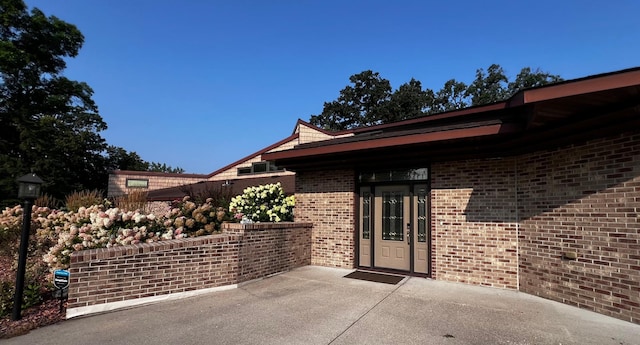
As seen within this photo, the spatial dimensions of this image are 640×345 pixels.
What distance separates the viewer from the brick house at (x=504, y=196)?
4625 mm

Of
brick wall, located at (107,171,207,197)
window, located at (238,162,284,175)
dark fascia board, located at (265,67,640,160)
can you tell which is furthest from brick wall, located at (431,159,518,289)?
brick wall, located at (107,171,207,197)

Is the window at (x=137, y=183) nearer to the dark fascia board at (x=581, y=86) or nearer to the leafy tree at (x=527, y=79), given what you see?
the dark fascia board at (x=581, y=86)

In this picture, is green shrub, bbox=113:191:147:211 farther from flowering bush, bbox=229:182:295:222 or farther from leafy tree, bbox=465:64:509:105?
leafy tree, bbox=465:64:509:105

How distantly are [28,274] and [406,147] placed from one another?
25.9 ft

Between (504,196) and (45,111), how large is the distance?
1225 inches

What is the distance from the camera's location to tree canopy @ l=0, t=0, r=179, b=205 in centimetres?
2169

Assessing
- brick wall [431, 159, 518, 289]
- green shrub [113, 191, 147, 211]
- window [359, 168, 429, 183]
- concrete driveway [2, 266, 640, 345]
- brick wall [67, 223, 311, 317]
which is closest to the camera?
concrete driveway [2, 266, 640, 345]

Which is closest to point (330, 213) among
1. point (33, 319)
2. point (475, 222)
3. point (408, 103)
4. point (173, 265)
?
point (475, 222)

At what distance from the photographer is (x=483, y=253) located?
649 centimetres

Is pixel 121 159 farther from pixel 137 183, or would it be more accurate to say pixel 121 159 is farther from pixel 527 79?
pixel 527 79

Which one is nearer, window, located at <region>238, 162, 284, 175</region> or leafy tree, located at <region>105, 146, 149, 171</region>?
window, located at <region>238, 162, 284, 175</region>

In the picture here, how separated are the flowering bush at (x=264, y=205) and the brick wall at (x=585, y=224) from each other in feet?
18.0

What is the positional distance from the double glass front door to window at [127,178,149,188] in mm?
18220

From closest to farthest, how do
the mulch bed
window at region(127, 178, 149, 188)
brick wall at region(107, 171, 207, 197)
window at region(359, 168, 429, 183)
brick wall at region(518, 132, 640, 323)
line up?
the mulch bed < brick wall at region(518, 132, 640, 323) < window at region(359, 168, 429, 183) < brick wall at region(107, 171, 207, 197) < window at region(127, 178, 149, 188)
